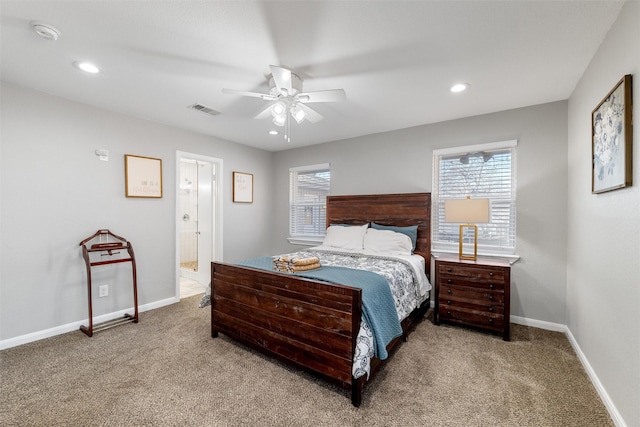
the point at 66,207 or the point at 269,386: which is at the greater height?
the point at 66,207

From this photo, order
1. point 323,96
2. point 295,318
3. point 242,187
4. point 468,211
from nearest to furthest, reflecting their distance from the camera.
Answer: point 295,318 → point 323,96 → point 468,211 → point 242,187

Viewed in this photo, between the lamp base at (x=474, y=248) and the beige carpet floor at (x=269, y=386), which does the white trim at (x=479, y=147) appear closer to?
the lamp base at (x=474, y=248)

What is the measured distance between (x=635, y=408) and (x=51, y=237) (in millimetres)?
4810

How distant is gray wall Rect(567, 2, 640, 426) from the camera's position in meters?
1.52

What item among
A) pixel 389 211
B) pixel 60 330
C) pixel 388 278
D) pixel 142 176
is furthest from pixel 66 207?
pixel 389 211

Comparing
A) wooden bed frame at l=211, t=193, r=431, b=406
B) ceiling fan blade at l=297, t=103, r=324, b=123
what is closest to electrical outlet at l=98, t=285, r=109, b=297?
wooden bed frame at l=211, t=193, r=431, b=406

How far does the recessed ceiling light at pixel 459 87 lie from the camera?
261 centimetres

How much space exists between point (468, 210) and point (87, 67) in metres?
3.93

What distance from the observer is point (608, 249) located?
187 cm

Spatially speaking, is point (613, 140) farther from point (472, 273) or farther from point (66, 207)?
point (66, 207)

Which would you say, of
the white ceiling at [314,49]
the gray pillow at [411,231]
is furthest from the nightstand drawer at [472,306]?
the white ceiling at [314,49]

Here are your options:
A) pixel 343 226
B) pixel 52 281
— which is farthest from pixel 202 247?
pixel 343 226

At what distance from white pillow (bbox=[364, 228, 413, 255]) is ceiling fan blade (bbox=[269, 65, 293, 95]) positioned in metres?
2.15

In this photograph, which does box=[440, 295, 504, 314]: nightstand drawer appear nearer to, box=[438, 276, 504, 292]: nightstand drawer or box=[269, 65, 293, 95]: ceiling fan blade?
box=[438, 276, 504, 292]: nightstand drawer
